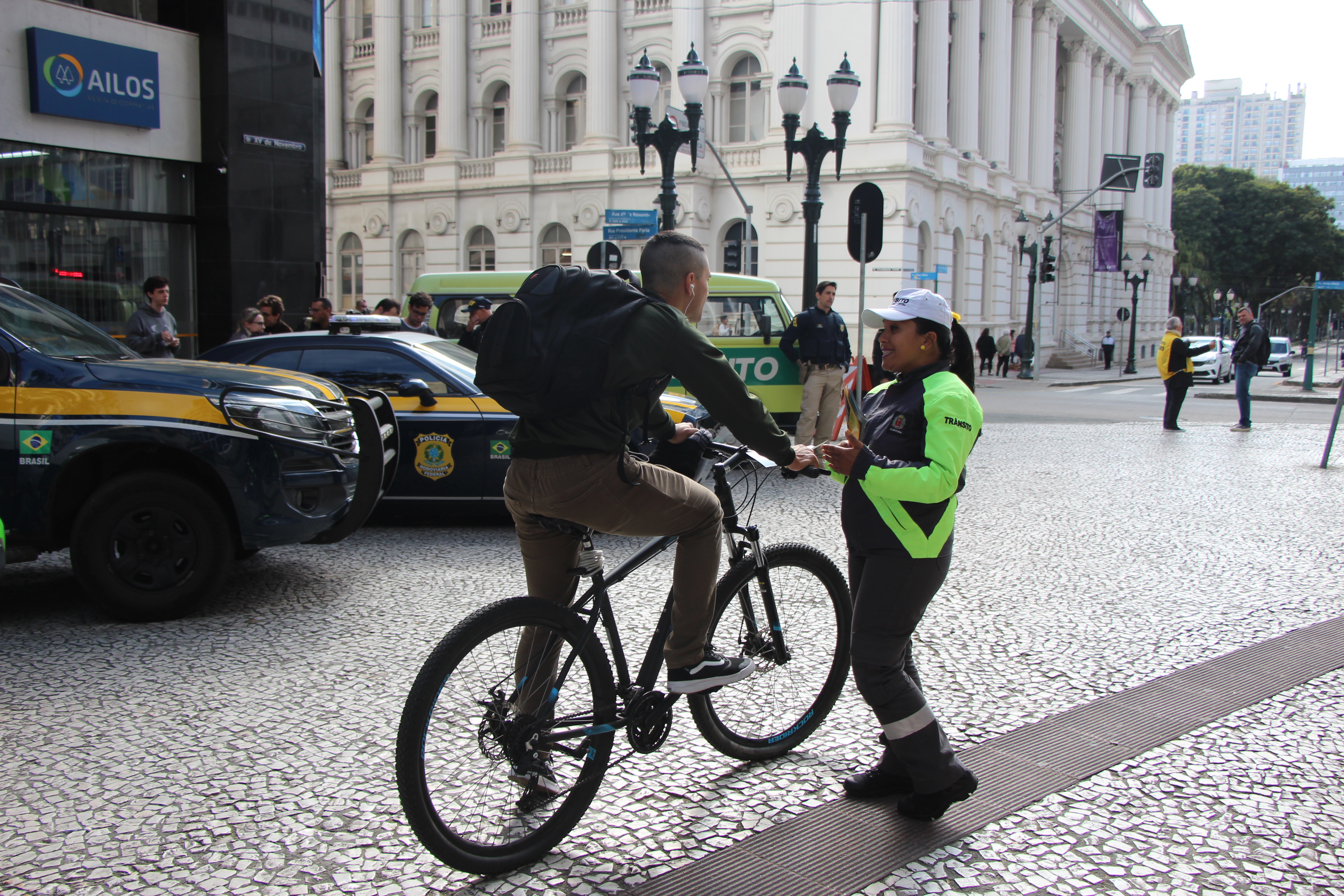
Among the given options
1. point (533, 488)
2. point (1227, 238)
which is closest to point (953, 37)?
point (533, 488)

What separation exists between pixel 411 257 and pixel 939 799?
41.5 meters

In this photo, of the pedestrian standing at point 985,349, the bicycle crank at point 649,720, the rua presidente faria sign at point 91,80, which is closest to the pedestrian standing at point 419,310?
the rua presidente faria sign at point 91,80

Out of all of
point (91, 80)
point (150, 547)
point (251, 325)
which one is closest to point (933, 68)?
point (91, 80)

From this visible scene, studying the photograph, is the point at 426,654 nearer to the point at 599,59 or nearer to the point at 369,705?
the point at 369,705

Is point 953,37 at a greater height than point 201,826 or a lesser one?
greater

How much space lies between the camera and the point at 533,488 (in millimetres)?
3230

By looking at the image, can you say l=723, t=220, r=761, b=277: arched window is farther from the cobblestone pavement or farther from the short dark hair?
the short dark hair

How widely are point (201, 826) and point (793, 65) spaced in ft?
55.9

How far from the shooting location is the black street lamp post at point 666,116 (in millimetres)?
17047

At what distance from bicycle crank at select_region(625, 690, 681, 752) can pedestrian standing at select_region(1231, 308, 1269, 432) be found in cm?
1568

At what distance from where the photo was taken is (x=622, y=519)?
3242mm

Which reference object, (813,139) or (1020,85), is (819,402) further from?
(1020,85)

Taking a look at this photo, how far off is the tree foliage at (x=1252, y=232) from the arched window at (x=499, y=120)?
5956 centimetres

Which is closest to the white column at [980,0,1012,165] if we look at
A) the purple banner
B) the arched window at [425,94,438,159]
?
the purple banner
